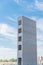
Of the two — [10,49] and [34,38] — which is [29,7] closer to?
[10,49]

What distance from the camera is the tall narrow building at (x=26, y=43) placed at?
6.32 metres

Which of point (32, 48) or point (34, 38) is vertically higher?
point (34, 38)

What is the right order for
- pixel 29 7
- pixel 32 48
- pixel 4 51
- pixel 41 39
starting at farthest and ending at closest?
1. pixel 32 48
2. pixel 41 39
3. pixel 4 51
4. pixel 29 7

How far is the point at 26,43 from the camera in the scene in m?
6.51

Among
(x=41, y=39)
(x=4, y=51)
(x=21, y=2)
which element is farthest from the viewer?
(x=41, y=39)

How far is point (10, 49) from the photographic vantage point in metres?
6.04

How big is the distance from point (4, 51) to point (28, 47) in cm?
127

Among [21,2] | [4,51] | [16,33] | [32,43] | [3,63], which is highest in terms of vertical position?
[21,2]

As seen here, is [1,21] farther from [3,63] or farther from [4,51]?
[3,63]

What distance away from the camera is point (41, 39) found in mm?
6430

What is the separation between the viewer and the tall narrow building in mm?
6318

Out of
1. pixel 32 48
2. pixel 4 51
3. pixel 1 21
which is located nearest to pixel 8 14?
pixel 1 21

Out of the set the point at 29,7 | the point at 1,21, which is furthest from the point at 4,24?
the point at 29,7

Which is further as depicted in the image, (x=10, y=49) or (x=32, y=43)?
(x=32, y=43)
